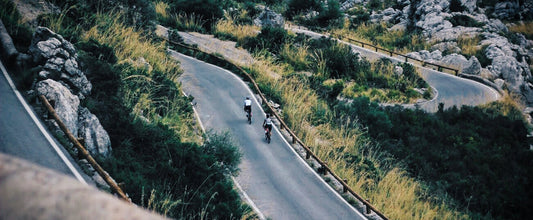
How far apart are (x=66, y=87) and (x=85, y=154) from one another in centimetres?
387

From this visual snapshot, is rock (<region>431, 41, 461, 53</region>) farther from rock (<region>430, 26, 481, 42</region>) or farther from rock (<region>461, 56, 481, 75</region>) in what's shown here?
rock (<region>461, 56, 481, 75</region>)

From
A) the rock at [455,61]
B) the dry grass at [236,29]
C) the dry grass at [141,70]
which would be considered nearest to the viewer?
the dry grass at [141,70]

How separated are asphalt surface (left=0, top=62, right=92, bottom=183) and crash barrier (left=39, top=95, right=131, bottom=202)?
31 centimetres

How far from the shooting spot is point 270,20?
4084 cm

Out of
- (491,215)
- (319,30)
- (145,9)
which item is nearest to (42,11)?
(145,9)

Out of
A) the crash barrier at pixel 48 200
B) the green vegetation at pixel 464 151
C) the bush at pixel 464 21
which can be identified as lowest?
the green vegetation at pixel 464 151

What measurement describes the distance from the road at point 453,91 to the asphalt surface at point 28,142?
2364cm

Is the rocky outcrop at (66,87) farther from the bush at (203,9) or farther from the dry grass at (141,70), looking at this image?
the bush at (203,9)

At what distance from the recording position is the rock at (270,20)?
4038 cm

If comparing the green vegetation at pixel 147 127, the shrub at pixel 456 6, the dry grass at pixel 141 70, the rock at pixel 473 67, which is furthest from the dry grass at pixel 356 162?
the shrub at pixel 456 6

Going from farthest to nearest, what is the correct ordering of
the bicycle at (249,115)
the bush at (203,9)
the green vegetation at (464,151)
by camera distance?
the bush at (203,9) → the bicycle at (249,115) → the green vegetation at (464,151)

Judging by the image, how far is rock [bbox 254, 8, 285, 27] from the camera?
40.4m

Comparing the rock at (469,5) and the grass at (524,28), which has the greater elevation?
the rock at (469,5)

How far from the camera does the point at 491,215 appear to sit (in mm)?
16500
